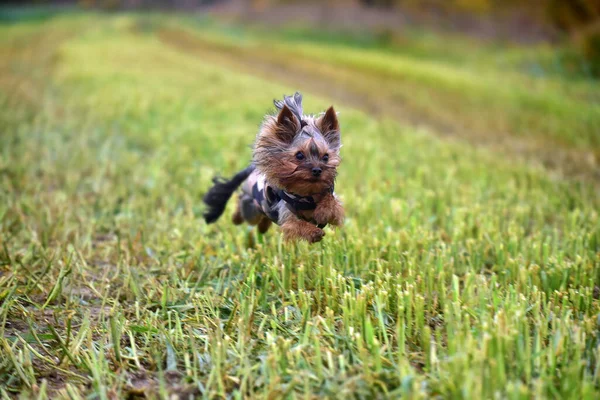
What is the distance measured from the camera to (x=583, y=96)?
14.1 meters

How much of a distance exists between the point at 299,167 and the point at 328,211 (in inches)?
13.3

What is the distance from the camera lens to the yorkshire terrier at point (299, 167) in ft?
11.3

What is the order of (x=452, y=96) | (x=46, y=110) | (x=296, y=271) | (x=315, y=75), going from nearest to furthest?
(x=296, y=271)
(x=46, y=110)
(x=452, y=96)
(x=315, y=75)

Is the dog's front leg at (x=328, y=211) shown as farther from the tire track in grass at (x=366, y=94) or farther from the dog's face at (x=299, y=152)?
the tire track in grass at (x=366, y=94)

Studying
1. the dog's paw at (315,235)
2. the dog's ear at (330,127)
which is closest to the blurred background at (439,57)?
the dog's ear at (330,127)

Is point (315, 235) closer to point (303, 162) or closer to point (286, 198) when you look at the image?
point (286, 198)

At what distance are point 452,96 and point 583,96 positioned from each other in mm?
3108

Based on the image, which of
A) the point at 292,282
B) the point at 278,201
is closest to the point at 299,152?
the point at 278,201

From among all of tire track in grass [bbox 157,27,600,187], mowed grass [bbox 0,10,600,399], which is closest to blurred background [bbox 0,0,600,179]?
tire track in grass [bbox 157,27,600,187]

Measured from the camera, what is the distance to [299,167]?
3438 millimetres

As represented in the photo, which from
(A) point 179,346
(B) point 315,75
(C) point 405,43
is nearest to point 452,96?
(B) point 315,75

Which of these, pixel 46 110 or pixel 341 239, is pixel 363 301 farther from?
pixel 46 110

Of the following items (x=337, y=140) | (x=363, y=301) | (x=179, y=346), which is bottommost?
(x=179, y=346)

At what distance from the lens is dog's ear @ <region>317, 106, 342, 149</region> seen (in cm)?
362
